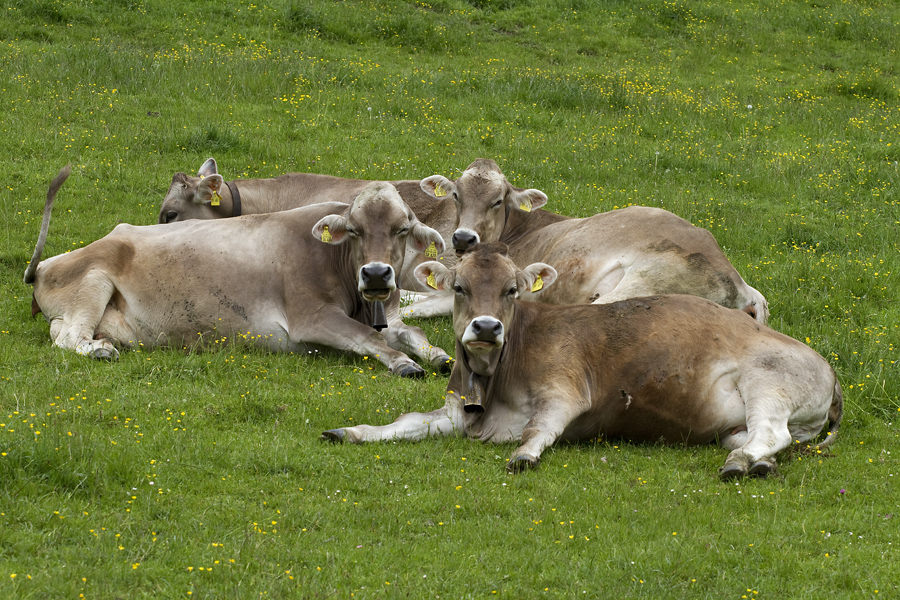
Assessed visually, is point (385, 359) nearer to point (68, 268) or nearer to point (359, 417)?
point (359, 417)

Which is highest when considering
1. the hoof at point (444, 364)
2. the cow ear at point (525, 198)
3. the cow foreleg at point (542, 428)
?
the cow ear at point (525, 198)

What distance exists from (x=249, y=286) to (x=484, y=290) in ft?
11.9

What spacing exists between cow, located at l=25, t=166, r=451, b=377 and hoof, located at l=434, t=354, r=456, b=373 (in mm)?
12

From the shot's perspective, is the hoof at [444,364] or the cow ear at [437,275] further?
the hoof at [444,364]

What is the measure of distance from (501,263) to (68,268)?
4993mm

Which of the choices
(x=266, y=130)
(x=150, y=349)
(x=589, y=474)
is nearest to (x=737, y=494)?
(x=589, y=474)

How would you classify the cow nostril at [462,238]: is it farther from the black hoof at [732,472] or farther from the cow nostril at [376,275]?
the black hoof at [732,472]

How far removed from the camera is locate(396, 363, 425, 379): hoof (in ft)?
31.8

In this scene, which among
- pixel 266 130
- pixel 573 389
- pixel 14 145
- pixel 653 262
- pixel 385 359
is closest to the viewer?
pixel 573 389

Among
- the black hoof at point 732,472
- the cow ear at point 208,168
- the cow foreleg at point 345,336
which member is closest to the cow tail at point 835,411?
the black hoof at point 732,472

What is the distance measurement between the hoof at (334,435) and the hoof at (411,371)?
215 cm

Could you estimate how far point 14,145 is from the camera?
15477mm

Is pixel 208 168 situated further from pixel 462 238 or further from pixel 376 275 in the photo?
pixel 376 275

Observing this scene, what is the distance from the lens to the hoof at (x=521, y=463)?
23.4ft
